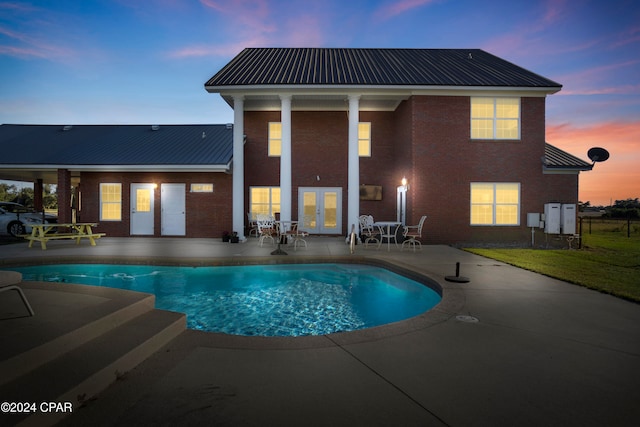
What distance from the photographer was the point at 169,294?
20.9 feet

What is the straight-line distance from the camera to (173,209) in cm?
1454

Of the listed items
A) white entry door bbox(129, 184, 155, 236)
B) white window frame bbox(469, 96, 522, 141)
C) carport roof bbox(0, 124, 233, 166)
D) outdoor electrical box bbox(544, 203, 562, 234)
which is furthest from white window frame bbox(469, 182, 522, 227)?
white entry door bbox(129, 184, 155, 236)

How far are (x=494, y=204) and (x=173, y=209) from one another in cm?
1383

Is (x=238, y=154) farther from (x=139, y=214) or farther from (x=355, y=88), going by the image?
(x=139, y=214)

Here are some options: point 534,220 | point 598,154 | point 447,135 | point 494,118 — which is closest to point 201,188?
point 447,135

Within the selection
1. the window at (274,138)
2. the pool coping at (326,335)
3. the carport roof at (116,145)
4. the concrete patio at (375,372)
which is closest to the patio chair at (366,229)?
the pool coping at (326,335)

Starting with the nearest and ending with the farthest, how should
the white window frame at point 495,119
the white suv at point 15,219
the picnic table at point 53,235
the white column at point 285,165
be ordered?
the picnic table at point 53,235, the white column at point 285,165, the white window frame at point 495,119, the white suv at point 15,219

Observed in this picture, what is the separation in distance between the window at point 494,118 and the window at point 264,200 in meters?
8.98

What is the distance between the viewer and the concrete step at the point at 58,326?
2.29 metres

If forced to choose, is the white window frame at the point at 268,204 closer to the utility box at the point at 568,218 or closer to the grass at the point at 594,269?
the grass at the point at 594,269

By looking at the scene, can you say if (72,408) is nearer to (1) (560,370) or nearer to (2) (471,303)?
(1) (560,370)

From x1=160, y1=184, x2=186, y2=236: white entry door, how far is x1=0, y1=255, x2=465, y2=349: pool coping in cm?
587

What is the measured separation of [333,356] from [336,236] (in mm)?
12221

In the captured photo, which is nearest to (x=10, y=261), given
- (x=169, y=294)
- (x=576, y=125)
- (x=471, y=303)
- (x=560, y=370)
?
(x=169, y=294)
